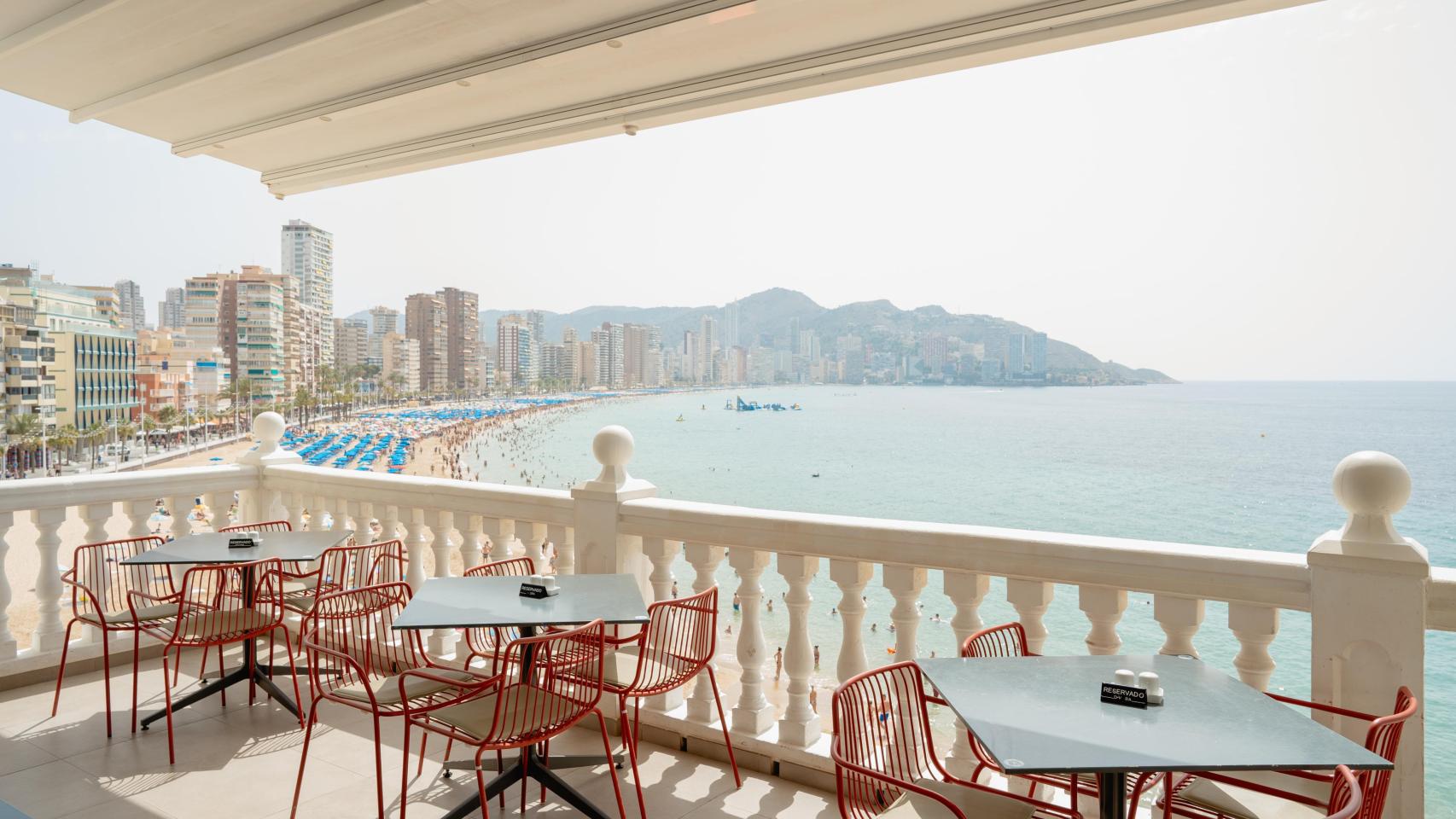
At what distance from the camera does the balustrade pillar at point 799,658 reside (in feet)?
10.2

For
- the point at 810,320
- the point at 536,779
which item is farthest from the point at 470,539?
the point at 810,320

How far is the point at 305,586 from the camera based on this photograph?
4.52 metres

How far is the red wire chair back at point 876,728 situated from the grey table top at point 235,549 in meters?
2.84

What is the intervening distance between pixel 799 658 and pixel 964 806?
133 centimetres

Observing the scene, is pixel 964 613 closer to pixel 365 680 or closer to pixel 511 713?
pixel 511 713

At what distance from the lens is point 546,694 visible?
2.58 metres

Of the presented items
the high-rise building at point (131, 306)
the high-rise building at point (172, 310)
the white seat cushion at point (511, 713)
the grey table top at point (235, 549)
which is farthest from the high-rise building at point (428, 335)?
the white seat cushion at point (511, 713)

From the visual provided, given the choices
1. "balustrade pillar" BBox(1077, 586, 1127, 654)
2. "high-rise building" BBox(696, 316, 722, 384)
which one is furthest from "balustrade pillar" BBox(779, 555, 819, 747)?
"high-rise building" BBox(696, 316, 722, 384)

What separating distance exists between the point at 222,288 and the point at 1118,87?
201ft

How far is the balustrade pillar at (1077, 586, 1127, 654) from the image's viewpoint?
249 centimetres

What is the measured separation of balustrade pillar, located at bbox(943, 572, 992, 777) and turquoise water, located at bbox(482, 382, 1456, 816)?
3005 centimetres

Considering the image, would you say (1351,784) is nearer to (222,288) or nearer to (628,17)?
(628,17)

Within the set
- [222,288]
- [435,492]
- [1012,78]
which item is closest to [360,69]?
[435,492]

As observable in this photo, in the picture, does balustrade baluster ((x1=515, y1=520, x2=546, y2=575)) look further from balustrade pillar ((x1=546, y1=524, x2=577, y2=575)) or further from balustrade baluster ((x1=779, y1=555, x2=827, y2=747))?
balustrade baluster ((x1=779, y1=555, x2=827, y2=747))
